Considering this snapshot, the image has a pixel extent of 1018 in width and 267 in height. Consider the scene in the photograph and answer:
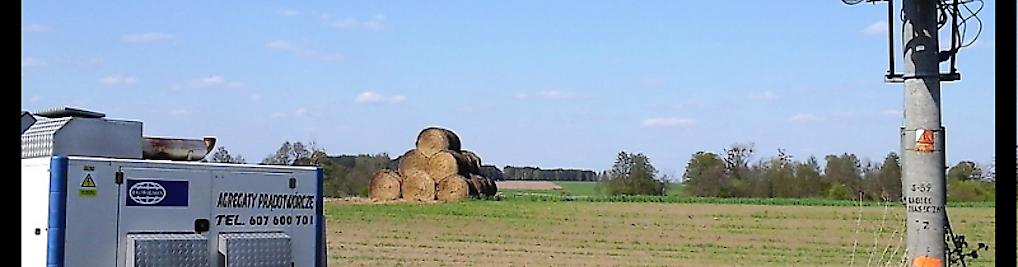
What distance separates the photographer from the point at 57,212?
21.8 feet

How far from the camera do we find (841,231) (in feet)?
77.9

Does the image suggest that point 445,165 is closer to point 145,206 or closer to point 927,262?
point 927,262

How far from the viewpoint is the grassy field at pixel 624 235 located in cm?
1659

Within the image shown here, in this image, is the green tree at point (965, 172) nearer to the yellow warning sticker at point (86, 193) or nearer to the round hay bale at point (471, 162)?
the yellow warning sticker at point (86, 193)

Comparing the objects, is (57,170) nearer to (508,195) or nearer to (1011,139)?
(1011,139)

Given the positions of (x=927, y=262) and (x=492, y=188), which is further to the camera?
(x=492, y=188)

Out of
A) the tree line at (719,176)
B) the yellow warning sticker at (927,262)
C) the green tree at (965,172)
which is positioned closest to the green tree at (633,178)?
the tree line at (719,176)

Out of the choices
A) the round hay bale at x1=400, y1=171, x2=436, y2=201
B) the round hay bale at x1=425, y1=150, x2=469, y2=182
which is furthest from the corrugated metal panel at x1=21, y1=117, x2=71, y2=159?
the round hay bale at x1=425, y1=150, x2=469, y2=182

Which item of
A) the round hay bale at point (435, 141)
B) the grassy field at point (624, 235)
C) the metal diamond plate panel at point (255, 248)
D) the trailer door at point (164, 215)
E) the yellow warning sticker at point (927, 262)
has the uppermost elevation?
the round hay bale at point (435, 141)

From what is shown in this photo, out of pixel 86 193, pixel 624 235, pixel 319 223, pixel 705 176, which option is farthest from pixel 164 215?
pixel 705 176

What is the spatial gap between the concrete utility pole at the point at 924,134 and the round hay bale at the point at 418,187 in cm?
3210

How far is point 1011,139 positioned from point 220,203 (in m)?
5.70

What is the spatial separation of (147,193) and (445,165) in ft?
108
